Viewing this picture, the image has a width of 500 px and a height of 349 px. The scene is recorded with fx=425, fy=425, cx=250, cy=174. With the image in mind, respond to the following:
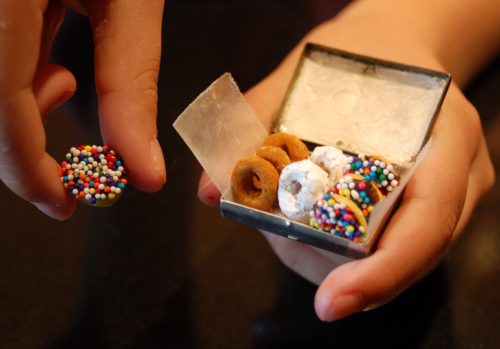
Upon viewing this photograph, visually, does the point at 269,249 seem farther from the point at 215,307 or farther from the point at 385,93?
the point at 385,93

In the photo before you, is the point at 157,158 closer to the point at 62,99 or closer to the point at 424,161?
the point at 62,99

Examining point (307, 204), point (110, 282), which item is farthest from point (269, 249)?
point (110, 282)

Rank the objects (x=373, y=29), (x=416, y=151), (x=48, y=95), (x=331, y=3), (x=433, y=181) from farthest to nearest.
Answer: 1. (x=331, y=3)
2. (x=373, y=29)
3. (x=416, y=151)
4. (x=433, y=181)
5. (x=48, y=95)

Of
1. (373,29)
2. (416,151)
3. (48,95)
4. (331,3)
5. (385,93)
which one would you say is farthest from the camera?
(331,3)

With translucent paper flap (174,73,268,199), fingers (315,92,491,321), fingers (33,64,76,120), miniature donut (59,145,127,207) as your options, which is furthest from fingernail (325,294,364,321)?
fingers (33,64,76,120)

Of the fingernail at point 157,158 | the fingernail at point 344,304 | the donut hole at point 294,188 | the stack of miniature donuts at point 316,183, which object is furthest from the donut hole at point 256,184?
the fingernail at point 344,304

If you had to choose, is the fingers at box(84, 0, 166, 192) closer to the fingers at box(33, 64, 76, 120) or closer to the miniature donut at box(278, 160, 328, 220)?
the fingers at box(33, 64, 76, 120)
